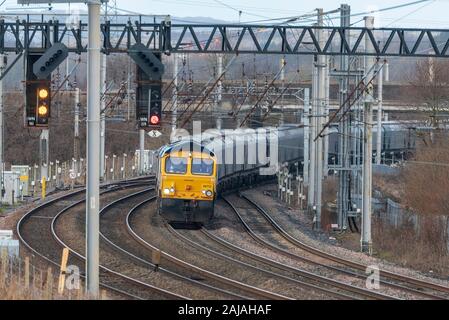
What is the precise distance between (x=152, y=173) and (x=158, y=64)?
102ft

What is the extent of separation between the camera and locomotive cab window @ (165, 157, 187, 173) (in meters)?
25.8

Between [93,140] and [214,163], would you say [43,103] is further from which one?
[214,163]

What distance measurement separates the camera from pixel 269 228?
27.5m

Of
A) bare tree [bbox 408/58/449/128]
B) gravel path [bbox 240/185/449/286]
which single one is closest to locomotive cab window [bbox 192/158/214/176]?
gravel path [bbox 240/185/449/286]

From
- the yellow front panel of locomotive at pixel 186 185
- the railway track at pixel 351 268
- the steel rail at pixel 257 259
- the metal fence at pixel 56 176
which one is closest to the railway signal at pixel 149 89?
the steel rail at pixel 257 259

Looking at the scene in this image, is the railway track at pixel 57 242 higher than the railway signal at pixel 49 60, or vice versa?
the railway signal at pixel 49 60

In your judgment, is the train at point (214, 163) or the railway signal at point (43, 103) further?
the train at point (214, 163)

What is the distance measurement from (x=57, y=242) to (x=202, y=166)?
4769 mm

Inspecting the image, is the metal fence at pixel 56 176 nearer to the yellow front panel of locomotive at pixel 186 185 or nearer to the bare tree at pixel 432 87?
the yellow front panel of locomotive at pixel 186 185

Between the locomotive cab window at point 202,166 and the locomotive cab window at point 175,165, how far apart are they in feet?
0.90

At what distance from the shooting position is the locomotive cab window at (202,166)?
25906 millimetres
